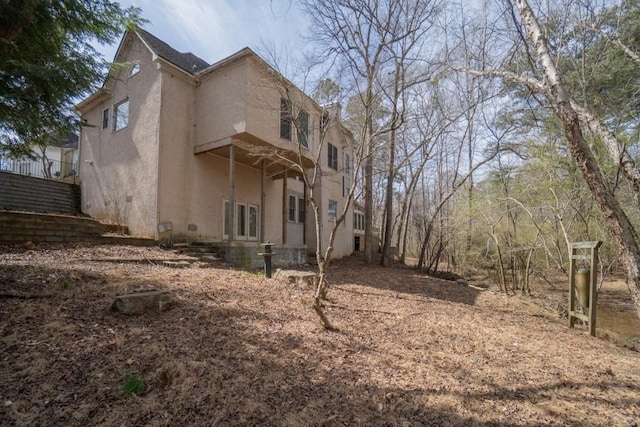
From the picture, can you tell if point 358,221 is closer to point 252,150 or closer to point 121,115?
point 252,150

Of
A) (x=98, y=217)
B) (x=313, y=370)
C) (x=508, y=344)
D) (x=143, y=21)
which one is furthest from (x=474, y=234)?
(x=98, y=217)

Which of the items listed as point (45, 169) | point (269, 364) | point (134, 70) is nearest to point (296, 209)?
point (134, 70)

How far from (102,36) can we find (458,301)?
9593 millimetres

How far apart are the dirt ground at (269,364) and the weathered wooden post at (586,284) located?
653mm

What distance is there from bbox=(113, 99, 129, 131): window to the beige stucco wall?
182 millimetres

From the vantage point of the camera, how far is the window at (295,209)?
13898 millimetres

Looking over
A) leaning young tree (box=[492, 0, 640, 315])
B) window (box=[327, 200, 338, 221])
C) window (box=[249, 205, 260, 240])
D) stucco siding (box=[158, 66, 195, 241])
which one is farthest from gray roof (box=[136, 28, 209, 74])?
leaning young tree (box=[492, 0, 640, 315])

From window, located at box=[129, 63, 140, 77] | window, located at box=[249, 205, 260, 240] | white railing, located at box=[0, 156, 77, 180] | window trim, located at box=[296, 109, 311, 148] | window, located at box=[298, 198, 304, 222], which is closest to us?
window trim, located at box=[296, 109, 311, 148]

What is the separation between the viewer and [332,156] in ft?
52.3

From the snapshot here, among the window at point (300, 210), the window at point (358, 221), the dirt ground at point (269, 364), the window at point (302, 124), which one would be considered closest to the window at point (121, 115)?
the window at point (302, 124)

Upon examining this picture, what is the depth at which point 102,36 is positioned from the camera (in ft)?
19.5

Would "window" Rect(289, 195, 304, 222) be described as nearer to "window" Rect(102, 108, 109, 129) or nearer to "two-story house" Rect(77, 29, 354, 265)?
Answer: "two-story house" Rect(77, 29, 354, 265)

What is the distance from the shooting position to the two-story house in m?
9.24

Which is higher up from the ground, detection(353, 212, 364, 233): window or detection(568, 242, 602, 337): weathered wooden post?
detection(353, 212, 364, 233): window
